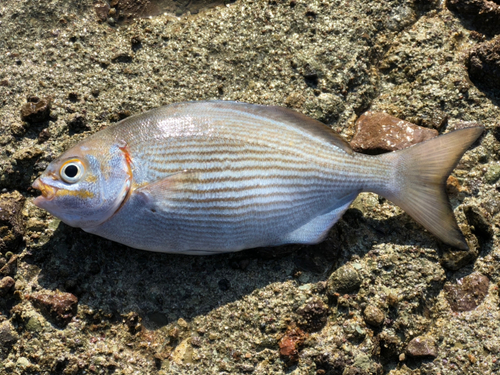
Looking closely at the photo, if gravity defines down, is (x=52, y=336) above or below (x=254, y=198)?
below

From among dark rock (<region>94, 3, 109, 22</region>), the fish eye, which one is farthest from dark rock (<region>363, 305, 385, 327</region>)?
dark rock (<region>94, 3, 109, 22</region>)

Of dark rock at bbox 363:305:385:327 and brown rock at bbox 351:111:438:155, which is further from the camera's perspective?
brown rock at bbox 351:111:438:155

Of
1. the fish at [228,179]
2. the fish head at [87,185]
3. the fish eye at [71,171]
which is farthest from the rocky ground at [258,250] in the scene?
the fish eye at [71,171]

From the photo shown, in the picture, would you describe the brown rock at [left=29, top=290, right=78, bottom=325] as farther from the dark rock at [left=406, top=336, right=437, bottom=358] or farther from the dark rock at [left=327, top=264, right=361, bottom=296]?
the dark rock at [left=406, top=336, right=437, bottom=358]

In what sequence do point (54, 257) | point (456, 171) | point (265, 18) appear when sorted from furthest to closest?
point (265, 18) → point (456, 171) → point (54, 257)

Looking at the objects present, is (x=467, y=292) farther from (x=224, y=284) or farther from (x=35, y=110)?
(x=35, y=110)

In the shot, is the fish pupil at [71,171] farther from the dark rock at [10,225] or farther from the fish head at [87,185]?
the dark rock at [10,225]

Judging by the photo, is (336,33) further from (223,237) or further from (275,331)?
(275,331)

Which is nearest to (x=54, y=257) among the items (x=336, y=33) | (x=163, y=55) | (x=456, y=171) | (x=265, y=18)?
(x=163, y=55)
